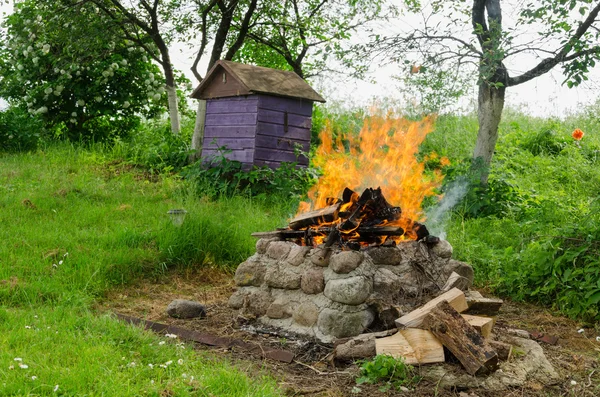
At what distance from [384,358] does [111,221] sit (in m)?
5.11

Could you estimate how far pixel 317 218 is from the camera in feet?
18.2

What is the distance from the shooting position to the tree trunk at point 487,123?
9.38 m

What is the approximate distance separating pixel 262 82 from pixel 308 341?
253 inches

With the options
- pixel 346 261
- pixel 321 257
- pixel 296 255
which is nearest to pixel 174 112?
pixel 296 255

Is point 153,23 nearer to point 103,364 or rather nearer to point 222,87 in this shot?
point 222,87

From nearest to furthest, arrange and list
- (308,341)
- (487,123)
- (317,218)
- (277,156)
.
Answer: (308,341)
(317,218)
(487,123)
(277,156)

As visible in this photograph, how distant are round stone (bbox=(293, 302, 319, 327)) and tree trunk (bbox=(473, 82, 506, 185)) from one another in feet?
17.0

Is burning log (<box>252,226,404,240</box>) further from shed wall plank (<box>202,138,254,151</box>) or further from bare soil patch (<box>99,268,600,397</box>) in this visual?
shed wall plank (<box>202,138,254,151</box>)

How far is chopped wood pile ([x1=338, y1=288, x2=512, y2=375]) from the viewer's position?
13.5ft

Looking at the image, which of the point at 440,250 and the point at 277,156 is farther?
the point at 277,156

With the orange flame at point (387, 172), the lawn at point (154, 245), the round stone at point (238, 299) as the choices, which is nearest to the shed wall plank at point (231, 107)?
the lawn at point (154, 245)

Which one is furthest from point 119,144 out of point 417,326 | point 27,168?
point 417,326

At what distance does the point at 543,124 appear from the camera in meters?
15.5

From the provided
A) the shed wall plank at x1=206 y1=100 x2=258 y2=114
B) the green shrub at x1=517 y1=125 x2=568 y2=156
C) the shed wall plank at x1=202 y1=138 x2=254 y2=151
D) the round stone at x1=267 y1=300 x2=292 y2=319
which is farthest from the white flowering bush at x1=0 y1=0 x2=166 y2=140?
the round stone at x1=267 y1=300 x2=292 y2=319
